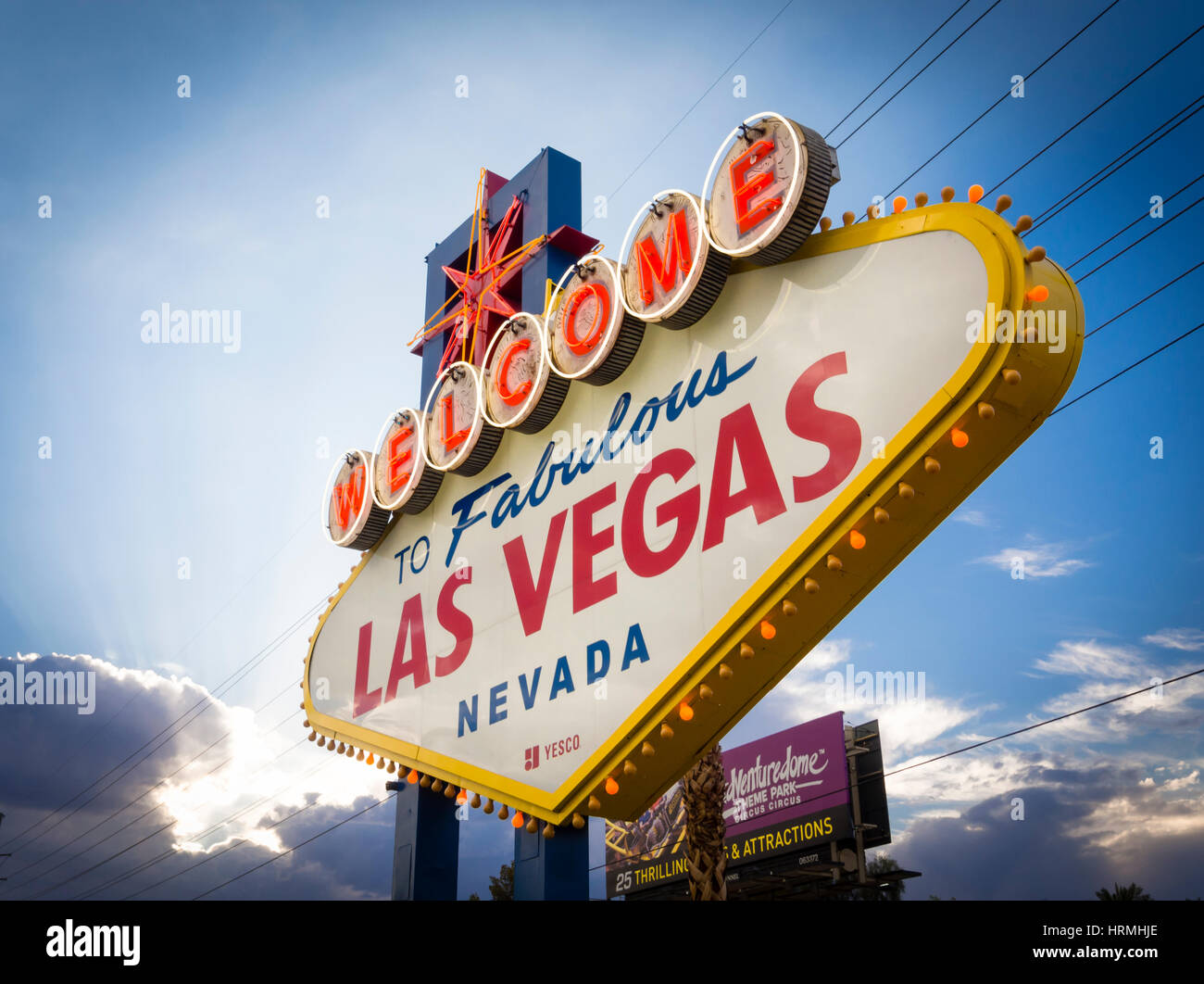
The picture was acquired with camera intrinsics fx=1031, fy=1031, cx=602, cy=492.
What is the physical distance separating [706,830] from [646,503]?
4.32 m

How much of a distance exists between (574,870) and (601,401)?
14.4 feet

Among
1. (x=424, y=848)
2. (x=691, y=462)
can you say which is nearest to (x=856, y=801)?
(x=424, y=848)

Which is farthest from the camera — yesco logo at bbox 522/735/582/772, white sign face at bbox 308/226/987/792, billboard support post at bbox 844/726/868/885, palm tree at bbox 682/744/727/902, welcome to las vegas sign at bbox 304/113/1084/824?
billboard support post at bbox 844/726/868/885

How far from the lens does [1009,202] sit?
23.1 ft

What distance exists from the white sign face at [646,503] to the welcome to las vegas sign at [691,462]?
2 cm

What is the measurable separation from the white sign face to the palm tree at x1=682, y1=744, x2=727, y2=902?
2.58 meters

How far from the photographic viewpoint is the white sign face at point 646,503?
7.43 m

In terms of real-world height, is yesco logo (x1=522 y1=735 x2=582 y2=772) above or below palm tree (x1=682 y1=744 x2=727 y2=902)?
above
